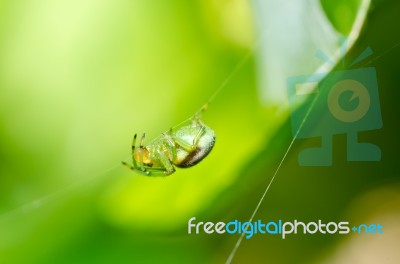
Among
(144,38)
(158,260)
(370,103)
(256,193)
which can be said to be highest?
(144,38)

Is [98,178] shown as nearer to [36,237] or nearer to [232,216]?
[36,237]

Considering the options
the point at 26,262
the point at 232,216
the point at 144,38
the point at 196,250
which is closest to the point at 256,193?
the point at 232,216

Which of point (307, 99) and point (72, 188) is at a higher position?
point (307, 99)
